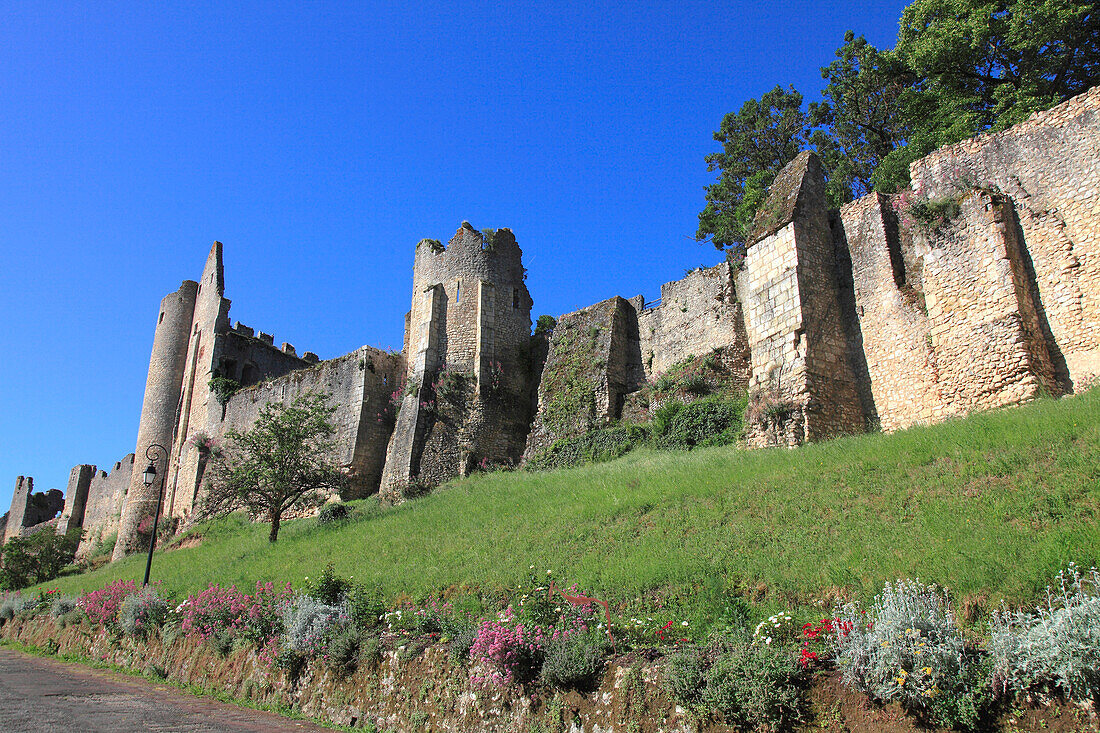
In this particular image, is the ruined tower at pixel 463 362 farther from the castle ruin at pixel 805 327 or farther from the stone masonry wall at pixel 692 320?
the stone masonry wall at pixel 692 320

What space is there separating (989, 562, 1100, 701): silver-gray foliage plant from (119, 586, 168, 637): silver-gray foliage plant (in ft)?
34.6

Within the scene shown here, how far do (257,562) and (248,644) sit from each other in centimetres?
701

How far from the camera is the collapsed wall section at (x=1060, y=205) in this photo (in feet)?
36.9

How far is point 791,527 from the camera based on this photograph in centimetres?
770

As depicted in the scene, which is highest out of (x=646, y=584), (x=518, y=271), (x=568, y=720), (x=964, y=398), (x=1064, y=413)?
(x=518, y=271)

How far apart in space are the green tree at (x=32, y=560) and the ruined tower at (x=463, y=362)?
16.4 meters

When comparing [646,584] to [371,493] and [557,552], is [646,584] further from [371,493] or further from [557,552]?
[371,493]

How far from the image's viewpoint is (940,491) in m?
7.46

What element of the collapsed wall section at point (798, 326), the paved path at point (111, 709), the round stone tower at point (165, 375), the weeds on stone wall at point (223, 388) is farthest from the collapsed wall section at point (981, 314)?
the round stone tower at point (165, 375)

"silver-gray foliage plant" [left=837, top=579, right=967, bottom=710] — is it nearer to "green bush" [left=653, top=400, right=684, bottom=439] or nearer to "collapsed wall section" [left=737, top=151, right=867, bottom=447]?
"collapsed wall section" [left=737, top=151, right=867, bottom=447]

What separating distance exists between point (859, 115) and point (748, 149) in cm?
422

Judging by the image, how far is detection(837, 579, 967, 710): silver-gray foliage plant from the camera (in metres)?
4.22

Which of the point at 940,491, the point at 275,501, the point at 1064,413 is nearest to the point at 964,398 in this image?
the point at 1064,413

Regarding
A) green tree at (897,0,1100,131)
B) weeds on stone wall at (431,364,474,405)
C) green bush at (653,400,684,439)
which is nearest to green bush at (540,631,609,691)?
green bush at (653,400,684,439)
